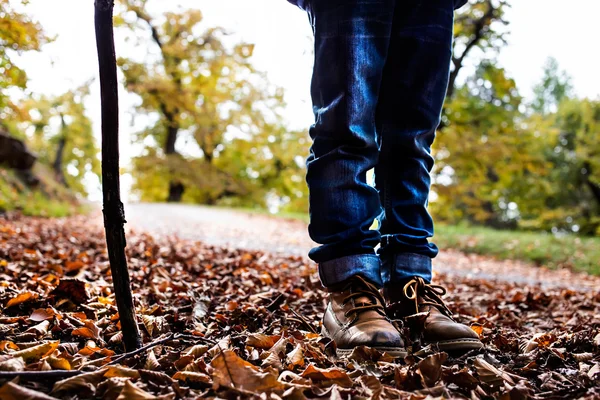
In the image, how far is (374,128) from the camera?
59.8 inches

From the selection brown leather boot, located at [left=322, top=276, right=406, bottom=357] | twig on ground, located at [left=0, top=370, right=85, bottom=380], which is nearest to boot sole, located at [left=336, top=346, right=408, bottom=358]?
brown leather boot, located at [left=322, top=276, right=406, bottom=357]

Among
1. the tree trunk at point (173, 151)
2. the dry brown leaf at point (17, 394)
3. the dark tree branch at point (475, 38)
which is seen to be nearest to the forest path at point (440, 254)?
the dry brown leaf at point (17, 394)

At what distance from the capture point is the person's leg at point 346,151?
1.42m

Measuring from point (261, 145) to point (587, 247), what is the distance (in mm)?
15368

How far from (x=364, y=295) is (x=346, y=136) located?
0.49m

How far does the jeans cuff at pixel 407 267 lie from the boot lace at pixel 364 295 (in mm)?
175

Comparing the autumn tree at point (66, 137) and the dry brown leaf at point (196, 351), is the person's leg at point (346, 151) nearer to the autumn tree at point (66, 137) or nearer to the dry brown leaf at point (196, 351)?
the dry brown leaf at point (196, 351)

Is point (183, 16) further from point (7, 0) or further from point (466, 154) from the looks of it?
point (7, 0)

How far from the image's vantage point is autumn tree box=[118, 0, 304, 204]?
11820 millimetres

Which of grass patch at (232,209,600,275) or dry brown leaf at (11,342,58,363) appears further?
grass patch at (232,209,600,275)

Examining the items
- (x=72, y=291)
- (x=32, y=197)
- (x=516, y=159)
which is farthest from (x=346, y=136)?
(x=516, y=159)

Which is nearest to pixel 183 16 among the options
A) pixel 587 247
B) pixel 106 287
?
pixel 587 247

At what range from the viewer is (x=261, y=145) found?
72.4 ft

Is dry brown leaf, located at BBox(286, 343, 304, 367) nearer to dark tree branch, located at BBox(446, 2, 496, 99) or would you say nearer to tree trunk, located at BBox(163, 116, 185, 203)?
dark tree branch, located at BBox(446, 2, 496, 99)
